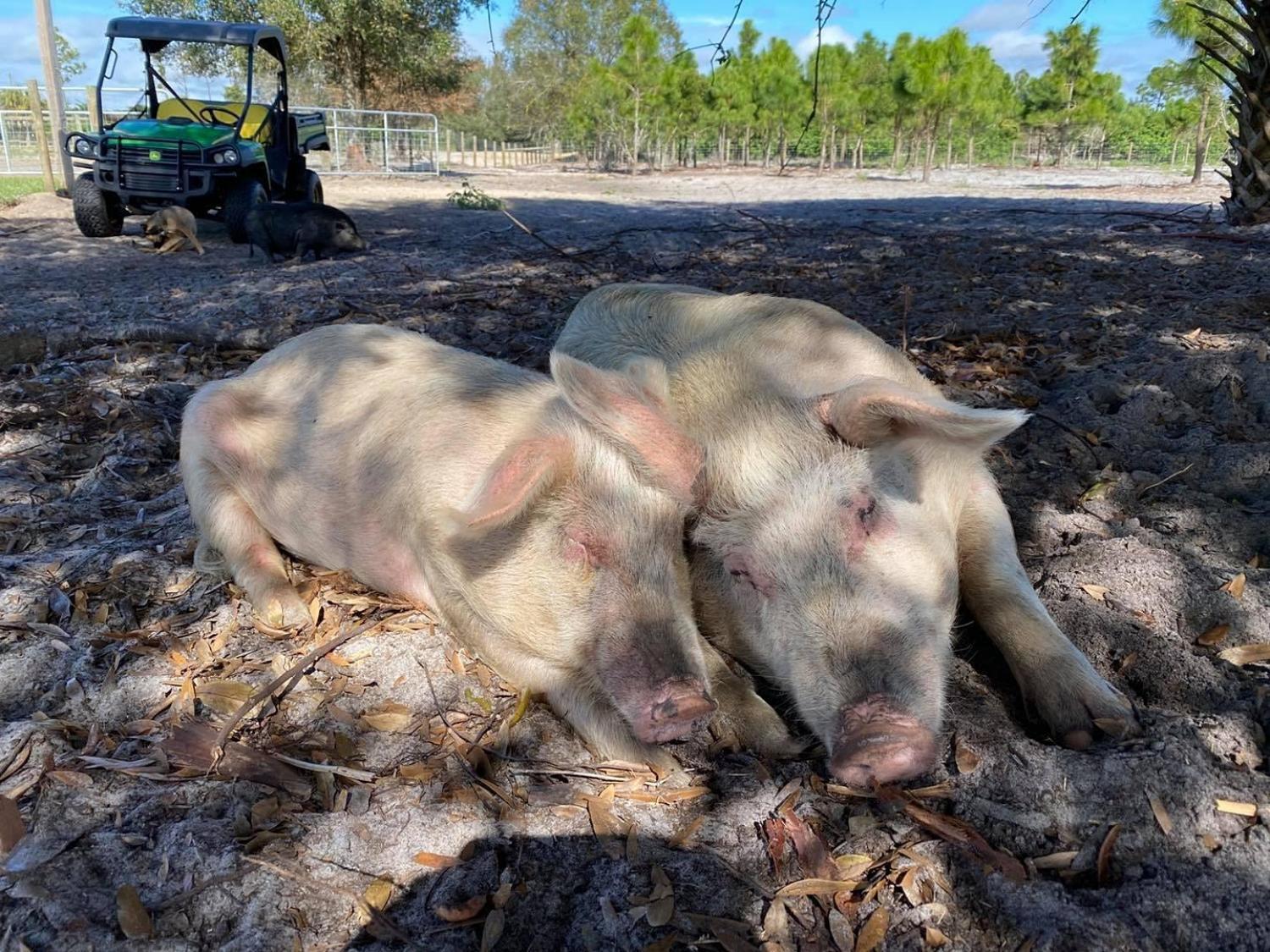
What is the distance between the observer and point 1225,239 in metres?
8.06

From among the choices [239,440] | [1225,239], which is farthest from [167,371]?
[1225,239]

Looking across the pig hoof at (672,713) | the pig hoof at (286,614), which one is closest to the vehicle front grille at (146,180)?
the pig hoof at (286,614)

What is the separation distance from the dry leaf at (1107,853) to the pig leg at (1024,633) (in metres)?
0.35

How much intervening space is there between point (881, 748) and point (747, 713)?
1.82 ft

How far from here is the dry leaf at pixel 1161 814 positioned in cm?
199

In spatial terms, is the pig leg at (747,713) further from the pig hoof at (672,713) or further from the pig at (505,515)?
the pig hoof at (672,713)

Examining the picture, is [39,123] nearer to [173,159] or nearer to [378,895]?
[173,159]

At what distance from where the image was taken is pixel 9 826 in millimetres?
2047

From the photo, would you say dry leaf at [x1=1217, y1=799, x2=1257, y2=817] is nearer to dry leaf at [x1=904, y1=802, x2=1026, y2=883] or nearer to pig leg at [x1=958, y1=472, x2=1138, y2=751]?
pig leg at [x1=958, y1=472, x2=1138, y2=751]

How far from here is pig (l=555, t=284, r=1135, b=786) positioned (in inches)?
91.0

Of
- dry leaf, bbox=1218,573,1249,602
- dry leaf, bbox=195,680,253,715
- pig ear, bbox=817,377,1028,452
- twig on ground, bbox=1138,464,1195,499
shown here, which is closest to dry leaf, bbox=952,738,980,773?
pig ear, bbox=817,377,1028,452

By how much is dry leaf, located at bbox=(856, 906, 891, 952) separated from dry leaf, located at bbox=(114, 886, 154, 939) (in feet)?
4.59

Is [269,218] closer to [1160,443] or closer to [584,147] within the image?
[1160,443]

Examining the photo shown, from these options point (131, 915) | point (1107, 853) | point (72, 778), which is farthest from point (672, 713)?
point (72, 778)
